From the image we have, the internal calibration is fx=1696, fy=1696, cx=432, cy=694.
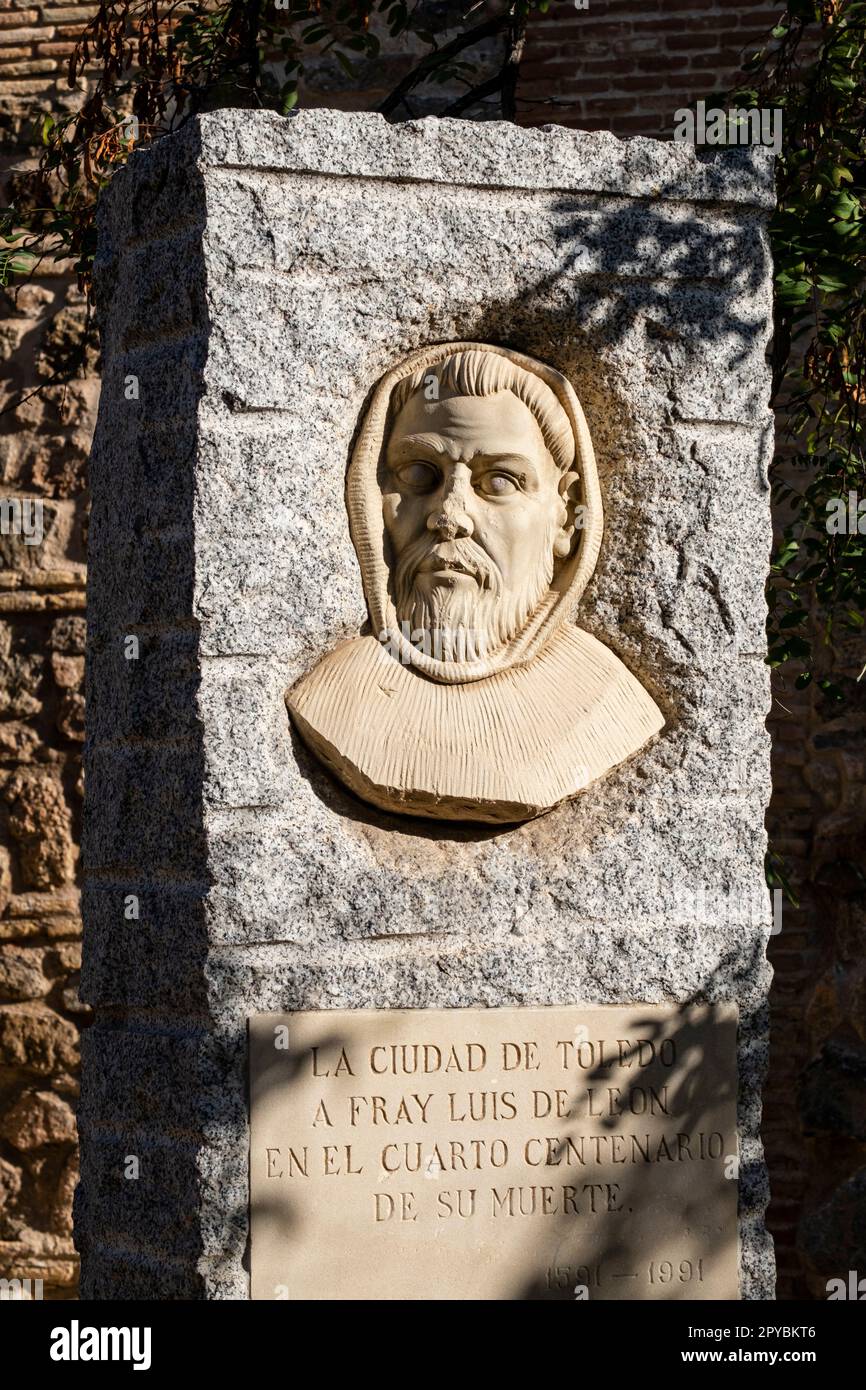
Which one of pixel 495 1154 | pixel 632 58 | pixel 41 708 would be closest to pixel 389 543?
pixel 495 1154

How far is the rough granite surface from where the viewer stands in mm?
3025

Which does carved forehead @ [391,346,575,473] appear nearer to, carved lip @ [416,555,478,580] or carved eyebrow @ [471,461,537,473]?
carved eyebrow @ [471,461,537,473]

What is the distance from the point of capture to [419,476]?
3242 millimetres

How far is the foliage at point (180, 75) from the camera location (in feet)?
14.7

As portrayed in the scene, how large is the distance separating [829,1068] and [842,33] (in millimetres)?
2900

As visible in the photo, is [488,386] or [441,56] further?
[441,56]

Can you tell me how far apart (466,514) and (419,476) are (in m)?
0.13

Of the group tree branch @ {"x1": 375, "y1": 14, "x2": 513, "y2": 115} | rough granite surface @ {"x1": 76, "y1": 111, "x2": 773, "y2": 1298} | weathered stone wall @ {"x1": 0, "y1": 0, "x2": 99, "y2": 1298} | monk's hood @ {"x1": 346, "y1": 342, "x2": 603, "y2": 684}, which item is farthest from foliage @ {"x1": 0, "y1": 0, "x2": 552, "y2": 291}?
monk's hood @ {"x1": 346, "y1": 342, "x2": 603, "y2": 684}

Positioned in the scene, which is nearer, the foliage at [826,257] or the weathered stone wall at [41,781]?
the foliage at [826,257]

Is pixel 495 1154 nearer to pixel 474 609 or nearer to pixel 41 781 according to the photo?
pixel 474 609

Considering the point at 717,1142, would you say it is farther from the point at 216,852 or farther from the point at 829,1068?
the point at 829,1068

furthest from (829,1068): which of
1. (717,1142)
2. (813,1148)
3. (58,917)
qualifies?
(58,917)

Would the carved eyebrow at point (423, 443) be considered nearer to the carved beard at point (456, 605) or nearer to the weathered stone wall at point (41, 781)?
the carved beard at point (456, 605)

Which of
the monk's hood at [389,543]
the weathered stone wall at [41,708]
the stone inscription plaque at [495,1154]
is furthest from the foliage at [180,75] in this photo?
the stone inscription plaque at [495,1154]
